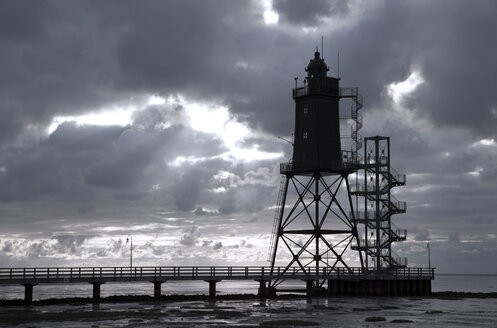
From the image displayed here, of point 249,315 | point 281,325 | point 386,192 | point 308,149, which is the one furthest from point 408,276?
point 281,325

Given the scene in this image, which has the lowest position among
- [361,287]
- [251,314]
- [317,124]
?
[251,314]

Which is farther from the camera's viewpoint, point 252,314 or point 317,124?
point 317,124

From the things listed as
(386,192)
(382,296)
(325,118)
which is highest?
(325,118)

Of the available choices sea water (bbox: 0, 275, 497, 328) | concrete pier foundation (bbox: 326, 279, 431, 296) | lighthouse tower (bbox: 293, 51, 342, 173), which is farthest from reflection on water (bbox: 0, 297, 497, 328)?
lighthouse tower (bbox: 293, 51, 342, 173)

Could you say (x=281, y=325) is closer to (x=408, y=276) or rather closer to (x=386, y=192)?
(x=408, y=276)

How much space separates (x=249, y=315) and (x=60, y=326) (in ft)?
40.8

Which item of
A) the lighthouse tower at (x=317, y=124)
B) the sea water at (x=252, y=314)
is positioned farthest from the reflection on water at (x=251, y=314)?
the lighthouse tower at (x=317, y=124)

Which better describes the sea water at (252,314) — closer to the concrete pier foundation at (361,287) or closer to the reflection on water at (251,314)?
the reflection on water at (251,314)

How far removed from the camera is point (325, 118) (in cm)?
7000

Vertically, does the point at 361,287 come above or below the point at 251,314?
above

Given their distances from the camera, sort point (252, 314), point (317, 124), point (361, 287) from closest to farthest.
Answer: point (252, 314), point (317, 124), point (361, 287)

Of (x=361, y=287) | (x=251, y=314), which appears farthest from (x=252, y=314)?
(x=361, y=287)

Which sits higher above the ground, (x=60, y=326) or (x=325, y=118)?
(x=325, y=118)

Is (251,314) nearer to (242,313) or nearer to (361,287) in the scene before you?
(242,313)
